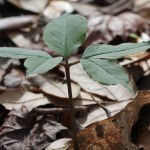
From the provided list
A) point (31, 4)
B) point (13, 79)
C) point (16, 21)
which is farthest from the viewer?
point (31, 4)

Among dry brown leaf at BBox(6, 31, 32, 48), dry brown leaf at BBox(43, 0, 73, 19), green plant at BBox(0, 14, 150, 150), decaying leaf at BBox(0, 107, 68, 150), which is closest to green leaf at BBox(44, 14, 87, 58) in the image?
green plant at BBox(0, 14, 150, 150)

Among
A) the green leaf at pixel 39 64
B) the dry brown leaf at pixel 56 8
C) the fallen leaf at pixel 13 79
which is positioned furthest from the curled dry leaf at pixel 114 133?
the dry brown leaf at pixel 56 8

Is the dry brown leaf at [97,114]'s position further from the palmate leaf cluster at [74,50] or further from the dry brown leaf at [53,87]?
the palmate leaf cluster at [74,50]

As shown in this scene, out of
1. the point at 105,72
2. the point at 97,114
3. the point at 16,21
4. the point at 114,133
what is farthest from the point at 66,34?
the point at 16,21

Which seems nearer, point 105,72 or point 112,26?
point 105,72

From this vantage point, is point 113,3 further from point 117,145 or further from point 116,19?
point 117,145

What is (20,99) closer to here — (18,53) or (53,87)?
(53,87)
